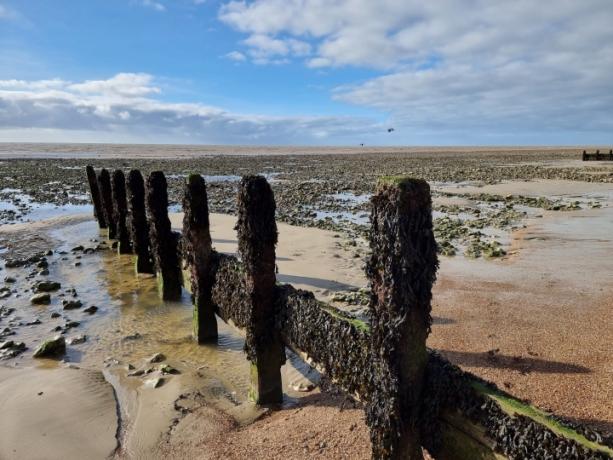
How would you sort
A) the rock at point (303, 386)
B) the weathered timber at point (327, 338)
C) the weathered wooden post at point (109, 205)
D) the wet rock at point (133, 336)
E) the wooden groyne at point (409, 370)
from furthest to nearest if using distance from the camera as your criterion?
the weathered wooden post at point (109, 205), the wet rock at point (133, 336), the rock at point (303, 386), the weathered timber at point (327, 338), the wooden groyne at point (409, 370)

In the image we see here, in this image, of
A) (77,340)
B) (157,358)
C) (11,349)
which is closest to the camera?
(157,358)

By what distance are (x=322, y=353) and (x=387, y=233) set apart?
2.41 metres

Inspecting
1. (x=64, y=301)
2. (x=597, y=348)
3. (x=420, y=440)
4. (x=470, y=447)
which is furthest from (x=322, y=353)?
(x=64, y=301)

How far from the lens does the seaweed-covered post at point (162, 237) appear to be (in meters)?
11.5

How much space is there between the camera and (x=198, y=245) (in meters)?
8.94

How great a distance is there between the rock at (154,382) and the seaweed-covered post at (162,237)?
4.13 meters

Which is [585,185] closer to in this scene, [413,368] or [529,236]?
[529,236]

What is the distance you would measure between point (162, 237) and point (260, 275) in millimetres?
5852

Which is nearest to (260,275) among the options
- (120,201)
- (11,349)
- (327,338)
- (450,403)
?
(327,338)

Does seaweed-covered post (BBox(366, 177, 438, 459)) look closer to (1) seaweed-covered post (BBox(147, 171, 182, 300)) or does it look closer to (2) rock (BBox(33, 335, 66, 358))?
(2) rock (BBox(33, 335, 66, 358))

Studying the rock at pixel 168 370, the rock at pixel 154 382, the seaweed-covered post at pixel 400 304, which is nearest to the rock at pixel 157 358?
the rock at pixel 168 370

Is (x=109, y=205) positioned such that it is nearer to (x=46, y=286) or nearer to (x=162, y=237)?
(x=46, y=286)

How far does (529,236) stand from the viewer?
16547 mm

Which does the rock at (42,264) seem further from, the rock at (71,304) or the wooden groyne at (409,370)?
the wooden groyne at (409,370)
